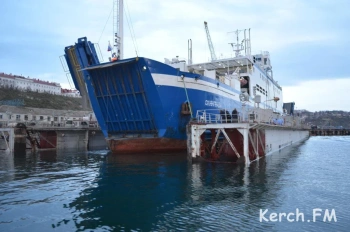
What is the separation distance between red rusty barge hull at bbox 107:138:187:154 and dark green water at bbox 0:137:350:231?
562 cm

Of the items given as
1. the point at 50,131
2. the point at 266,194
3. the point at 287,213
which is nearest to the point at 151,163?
the point at 266,194

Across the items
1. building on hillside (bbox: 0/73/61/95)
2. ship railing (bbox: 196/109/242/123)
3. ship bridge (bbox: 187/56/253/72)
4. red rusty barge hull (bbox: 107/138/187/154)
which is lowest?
red rusty barge hull (bbox: 107/138/187/154)

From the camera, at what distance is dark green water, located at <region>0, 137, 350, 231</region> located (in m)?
8.52

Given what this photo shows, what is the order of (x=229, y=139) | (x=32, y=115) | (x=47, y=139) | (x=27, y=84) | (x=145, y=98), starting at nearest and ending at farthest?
(x=229, y=139), (x=145, y=98), (x=47, y=139), (x=32, y=115), (x=27, y=84)

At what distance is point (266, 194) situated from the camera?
11805 mm

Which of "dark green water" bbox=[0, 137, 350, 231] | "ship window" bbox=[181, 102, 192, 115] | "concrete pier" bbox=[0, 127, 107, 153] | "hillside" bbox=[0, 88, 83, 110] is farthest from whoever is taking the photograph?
"hillside" bbox=[0, 88, 83, 110]

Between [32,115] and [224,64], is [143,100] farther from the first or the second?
[32,115]

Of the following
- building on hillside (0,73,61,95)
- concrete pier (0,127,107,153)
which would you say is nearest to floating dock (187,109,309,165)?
concrete pier (0,127,107,153)

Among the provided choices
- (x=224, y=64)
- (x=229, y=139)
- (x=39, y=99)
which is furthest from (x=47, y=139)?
(x=39, y=99)

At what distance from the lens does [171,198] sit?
11336 millimetres

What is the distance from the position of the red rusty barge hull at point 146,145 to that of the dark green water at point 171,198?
5.62 metres

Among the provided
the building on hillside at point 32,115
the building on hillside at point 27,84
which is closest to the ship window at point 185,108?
the building on hillside at point 32,115

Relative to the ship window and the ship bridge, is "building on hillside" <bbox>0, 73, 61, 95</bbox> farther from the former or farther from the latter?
the ship window

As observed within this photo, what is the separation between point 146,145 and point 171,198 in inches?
540
